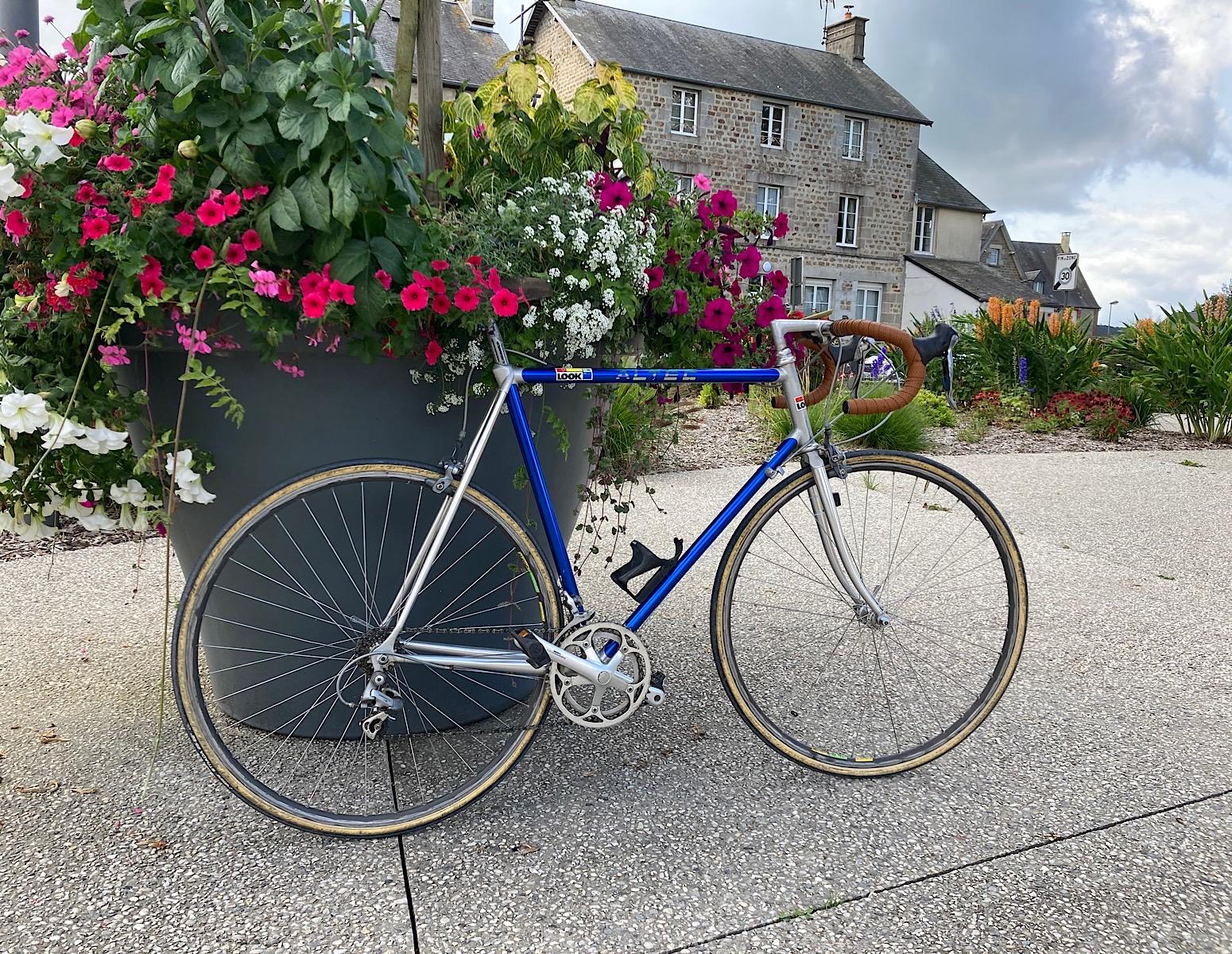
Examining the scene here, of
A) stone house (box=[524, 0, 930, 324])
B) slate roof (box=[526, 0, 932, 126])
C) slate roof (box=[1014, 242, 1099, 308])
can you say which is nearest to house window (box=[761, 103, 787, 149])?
stone house (box=[524, 0, 930, 324])

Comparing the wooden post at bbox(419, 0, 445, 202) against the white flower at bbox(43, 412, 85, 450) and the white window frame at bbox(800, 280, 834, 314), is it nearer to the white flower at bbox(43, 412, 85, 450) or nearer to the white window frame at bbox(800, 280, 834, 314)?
the white flower at bbox(43, 412, 85, 450)

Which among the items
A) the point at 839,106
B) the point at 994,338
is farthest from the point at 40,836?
the point at 839,106

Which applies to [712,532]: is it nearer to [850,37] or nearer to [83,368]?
[83,368]

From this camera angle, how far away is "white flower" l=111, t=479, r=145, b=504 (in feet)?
6.41

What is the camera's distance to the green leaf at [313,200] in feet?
5.55

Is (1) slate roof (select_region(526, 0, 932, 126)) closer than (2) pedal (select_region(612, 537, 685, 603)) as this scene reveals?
No

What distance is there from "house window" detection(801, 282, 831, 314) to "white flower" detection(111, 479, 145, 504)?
25690 mm

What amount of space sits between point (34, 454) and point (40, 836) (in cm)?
77

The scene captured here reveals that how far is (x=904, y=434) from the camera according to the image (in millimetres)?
7293

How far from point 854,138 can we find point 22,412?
29100 millimetres

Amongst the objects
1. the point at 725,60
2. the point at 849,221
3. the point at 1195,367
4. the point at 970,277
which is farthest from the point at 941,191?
the point at 1195,367

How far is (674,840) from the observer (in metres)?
1.93

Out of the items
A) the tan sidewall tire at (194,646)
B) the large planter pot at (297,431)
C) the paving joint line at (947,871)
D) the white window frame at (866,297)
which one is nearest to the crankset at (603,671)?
the tan sidewall tire at (194,646)

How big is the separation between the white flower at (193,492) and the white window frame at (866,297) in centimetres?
2729
